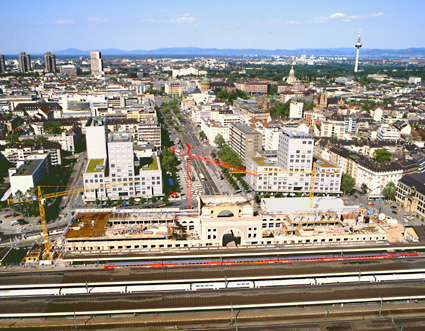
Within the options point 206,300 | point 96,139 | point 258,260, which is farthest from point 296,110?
point 206,300

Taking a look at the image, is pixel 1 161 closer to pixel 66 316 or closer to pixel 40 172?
pixel 40 172

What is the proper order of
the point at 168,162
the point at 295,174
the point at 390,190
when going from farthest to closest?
1. the point at 168,162
2. the point at 295,174
3. the point at 390,190

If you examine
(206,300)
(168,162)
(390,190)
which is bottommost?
(390,190)

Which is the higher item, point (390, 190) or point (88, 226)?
point (88, 226)

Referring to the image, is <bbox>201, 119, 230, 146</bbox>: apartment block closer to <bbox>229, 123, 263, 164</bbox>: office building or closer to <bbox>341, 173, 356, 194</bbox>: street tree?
<bbox>229, 123, 263, 164</bbox>: office building

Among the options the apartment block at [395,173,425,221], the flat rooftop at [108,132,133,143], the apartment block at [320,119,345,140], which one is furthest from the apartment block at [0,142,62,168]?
the apartment block at [320,119,345,140]

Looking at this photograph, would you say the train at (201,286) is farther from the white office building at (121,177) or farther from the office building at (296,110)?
the office building at (296,110)

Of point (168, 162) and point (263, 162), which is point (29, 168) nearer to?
point (168, 162)
